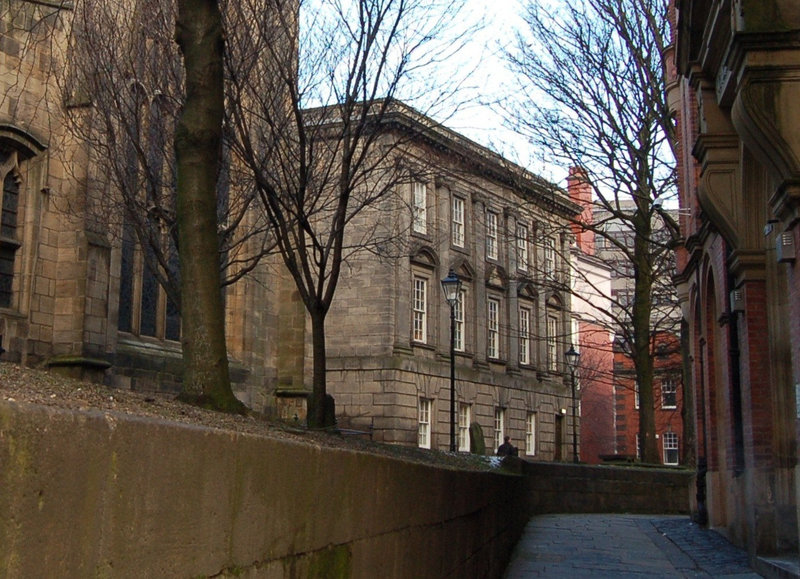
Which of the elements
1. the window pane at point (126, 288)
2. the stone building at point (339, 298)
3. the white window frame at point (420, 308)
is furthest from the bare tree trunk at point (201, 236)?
the white window frame at point (420, 308)

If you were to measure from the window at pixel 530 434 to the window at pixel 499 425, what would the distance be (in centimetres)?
226

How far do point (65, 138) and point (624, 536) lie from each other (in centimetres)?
1358

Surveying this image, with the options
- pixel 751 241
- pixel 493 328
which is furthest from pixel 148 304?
pixel 493 328

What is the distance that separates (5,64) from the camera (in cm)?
2086

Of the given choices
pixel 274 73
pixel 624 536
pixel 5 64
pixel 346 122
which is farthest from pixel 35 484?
pixel 5 64

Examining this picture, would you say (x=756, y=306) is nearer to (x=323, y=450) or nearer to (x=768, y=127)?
(x=768, y=127)

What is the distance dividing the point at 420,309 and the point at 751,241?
1193 inches

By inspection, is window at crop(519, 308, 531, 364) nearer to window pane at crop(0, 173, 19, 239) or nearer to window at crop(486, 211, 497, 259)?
window at crop(486, 211, 497, 259)

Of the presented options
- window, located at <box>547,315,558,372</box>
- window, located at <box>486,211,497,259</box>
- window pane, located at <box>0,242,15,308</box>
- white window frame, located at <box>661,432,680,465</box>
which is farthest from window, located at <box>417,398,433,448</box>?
white window frame, located at <box>661,432,680,465</box>

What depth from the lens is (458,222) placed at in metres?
47.5

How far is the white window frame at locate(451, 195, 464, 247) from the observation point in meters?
47.0

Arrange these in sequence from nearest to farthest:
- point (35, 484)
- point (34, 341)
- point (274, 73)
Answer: point (35, 484) → point (274, 73) → point (34, 341)

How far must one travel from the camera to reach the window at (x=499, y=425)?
160ft

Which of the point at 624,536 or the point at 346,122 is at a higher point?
the point at 346,122
